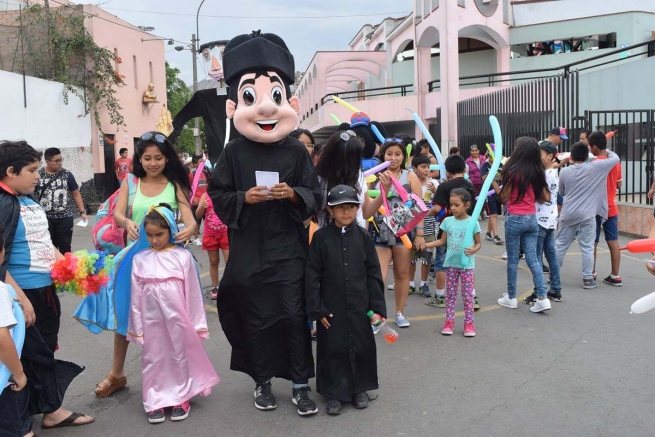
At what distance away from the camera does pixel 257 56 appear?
450 cm

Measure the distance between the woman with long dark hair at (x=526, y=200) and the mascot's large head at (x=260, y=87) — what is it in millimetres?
2840

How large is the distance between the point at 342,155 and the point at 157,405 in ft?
7.33

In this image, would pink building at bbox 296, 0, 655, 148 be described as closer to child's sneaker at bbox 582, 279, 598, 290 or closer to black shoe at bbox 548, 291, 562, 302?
child's sneaker at bbox 582, 279, 598, 290

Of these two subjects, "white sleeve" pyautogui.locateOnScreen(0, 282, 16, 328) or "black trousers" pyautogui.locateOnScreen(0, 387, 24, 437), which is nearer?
"white sleeve" pyautogui.locateOnScreen(0, 282, 16, 328)

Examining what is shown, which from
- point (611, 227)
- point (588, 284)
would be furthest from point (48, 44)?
point (588, 284)

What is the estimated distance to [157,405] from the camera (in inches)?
162

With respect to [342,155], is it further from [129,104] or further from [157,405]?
[129,104]

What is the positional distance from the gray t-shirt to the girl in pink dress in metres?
4.96

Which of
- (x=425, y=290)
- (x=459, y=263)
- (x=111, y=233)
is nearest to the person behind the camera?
(x=111, y=233)

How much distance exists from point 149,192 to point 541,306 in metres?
4.08

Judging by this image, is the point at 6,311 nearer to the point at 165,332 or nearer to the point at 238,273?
the point at 165,332

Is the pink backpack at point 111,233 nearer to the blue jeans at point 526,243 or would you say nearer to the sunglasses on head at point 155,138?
the sunglasses on head at point 155,138

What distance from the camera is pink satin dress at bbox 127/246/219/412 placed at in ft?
13.6

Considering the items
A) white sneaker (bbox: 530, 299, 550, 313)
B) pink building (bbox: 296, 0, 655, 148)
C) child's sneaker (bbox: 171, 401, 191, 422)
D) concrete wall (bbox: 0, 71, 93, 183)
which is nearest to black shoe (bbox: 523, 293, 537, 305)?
white sneaker (bbox: 530, 299, 550, 313)
